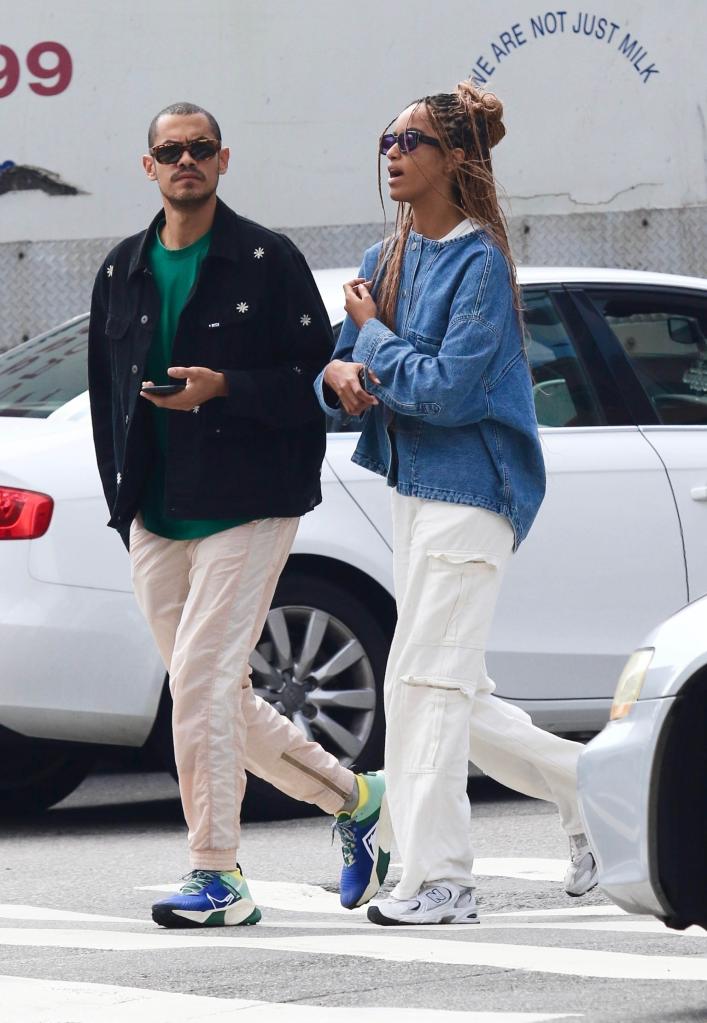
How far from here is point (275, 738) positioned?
544 centimetres

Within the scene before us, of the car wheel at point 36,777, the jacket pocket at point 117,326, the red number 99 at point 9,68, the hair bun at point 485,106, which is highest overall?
the red number 99 at point 9,68

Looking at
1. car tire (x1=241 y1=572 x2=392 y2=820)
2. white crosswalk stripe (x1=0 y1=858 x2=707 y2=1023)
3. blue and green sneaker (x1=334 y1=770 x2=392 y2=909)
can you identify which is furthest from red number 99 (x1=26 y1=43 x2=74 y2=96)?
blue and green sneaker (x1=334 y1=770 x2=392 y2=909)

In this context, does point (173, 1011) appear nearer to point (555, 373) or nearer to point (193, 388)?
point (193, 388)

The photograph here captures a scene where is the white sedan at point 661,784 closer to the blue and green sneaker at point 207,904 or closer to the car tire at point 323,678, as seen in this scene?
the blue and green sneaker at point 207,904

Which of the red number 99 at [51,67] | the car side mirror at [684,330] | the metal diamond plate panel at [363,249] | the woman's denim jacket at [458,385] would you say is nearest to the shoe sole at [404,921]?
the woman's denim jacket at [458,385]

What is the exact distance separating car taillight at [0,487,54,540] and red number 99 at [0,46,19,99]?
4.04 meters

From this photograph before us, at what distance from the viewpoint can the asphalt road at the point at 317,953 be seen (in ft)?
13.1

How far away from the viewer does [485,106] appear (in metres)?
5.12

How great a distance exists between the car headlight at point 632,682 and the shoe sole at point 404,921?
3.66ft

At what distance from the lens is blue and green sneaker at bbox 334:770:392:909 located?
5.42 m

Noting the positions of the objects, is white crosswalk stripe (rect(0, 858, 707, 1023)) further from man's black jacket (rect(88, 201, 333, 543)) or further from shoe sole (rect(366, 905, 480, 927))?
man's black jacket (rect(88, 201, 333, 543))

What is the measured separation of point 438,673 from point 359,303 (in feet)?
2.73

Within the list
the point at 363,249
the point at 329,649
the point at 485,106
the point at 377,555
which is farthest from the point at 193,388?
the point at 363,249

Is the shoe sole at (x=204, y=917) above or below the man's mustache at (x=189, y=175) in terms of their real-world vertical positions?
below
